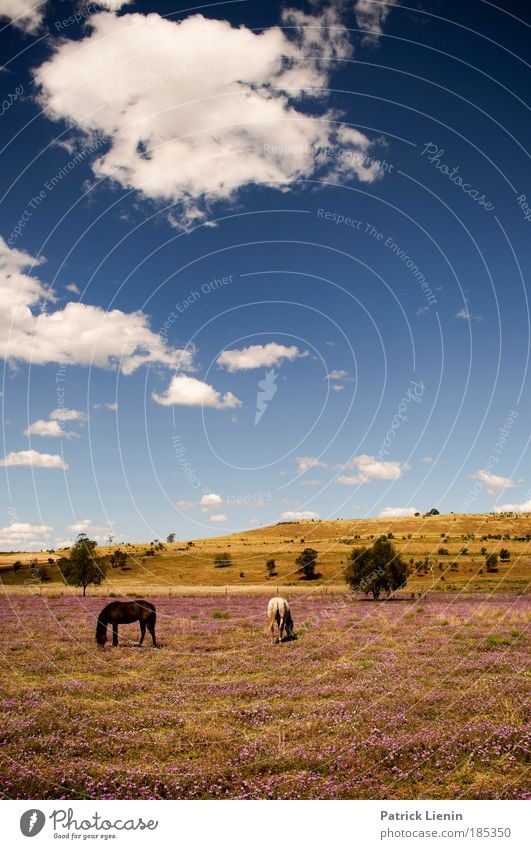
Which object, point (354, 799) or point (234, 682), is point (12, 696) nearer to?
point (234, 682)

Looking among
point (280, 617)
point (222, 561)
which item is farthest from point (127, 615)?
point (222, 561)

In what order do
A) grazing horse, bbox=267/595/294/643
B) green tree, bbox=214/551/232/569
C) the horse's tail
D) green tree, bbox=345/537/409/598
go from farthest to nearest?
green tree, bbox=214/551/232/569 → green tree, bbox=345/537/409/598 → grazing horse, bbox=267/595/294/643 → the horse's tail

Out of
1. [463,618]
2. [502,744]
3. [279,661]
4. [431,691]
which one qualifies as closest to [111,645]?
[279,661]

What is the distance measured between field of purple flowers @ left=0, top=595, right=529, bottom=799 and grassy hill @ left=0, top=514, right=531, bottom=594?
52895 millimetres

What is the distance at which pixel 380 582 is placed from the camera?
188 feet

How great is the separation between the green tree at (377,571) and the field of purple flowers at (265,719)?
33398 mm

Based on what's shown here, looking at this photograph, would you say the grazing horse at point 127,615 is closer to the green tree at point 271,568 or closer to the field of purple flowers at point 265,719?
the field of purple flowers at point 265,719

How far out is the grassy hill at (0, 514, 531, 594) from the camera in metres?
91.6

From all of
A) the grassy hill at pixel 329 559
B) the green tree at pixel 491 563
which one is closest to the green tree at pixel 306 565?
the grassy hill at pixel 329 559

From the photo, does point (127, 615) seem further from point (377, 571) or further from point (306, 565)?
point (306, 565)

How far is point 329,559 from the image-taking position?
401 ft

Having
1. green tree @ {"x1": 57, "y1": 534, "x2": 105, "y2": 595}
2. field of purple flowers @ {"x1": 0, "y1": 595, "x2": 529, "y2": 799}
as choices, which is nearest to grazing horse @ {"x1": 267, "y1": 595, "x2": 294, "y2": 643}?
field of purple flowers @ {"x1": 0, "y1": 595, "x2": 529, "y2": 799}

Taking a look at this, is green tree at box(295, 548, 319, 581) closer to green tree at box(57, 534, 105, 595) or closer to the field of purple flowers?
green tree at box(57, 534, 105, 595)
